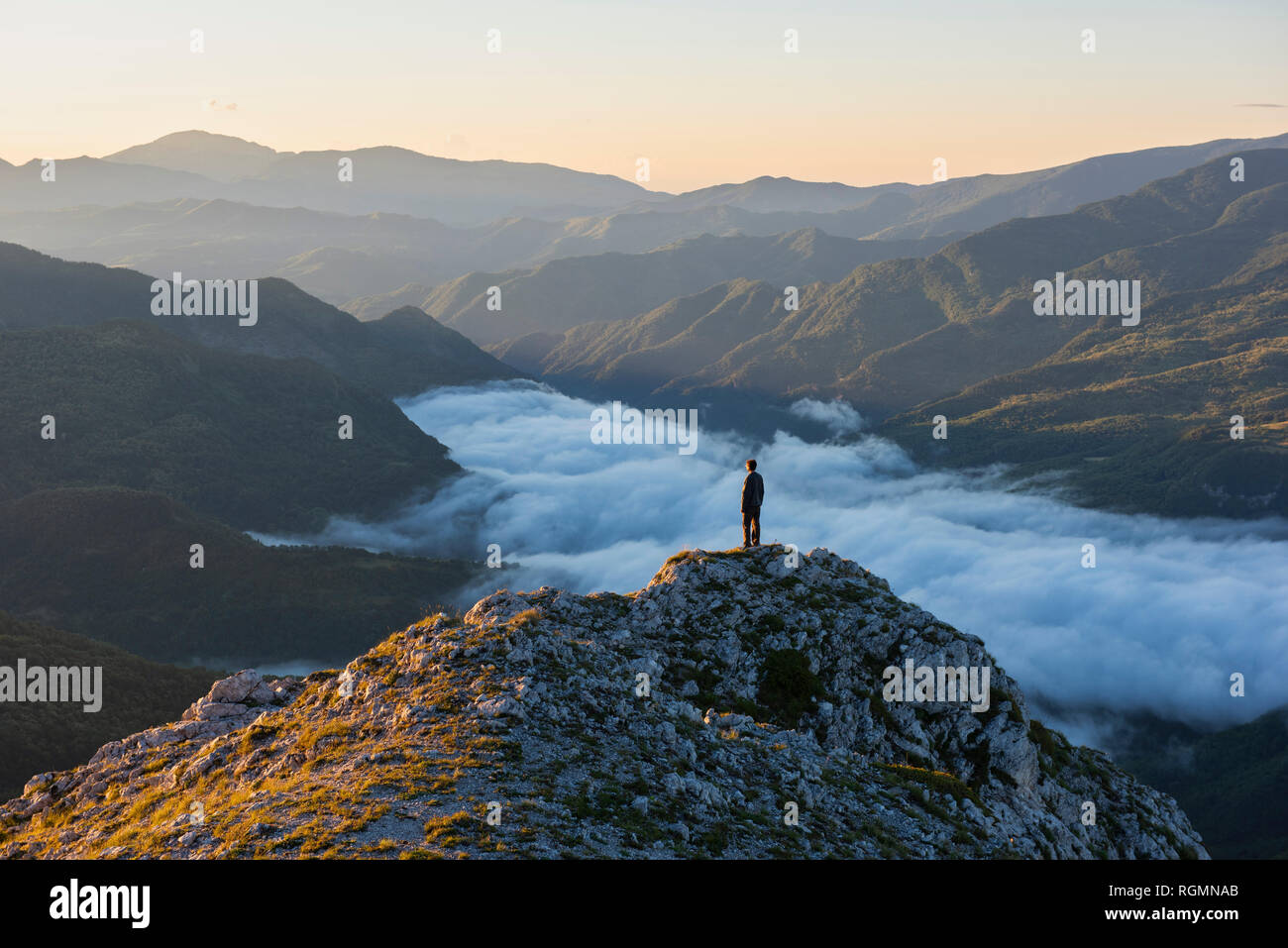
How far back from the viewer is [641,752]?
94.9 ft

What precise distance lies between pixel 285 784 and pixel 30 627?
107m

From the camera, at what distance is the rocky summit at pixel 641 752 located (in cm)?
2428

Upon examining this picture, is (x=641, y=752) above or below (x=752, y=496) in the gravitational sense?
below

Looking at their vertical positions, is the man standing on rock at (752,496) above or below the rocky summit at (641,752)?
above

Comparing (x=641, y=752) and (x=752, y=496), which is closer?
(x=641, y=752)

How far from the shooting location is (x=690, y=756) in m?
29.4

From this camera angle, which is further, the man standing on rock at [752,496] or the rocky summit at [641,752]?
the man standing on rock at [752,496]

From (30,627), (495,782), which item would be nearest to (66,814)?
(495,782)

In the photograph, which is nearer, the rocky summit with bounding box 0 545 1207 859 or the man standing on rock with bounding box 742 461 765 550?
the rocky summit with bounding box 0 545 1207 859

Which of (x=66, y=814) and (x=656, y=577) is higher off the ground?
(x=656, y=577)

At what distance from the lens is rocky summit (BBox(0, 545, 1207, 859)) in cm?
2428

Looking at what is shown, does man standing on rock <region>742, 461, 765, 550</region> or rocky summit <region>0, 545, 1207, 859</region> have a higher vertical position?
man standing on rock <region>742, 461, 765, 550</region>
